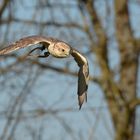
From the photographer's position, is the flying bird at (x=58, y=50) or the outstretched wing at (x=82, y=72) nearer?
the flying bird at (x=58, y=50)

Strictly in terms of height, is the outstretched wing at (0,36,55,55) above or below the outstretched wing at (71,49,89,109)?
above

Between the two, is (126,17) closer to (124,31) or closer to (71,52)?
(124,31)

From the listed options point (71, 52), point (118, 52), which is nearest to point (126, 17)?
point (118, 52)

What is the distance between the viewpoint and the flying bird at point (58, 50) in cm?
112

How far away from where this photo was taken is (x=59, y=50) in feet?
3.88

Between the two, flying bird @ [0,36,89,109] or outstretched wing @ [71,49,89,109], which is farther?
outstretched wing @ [71,49,89,109]

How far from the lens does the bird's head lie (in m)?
1.17

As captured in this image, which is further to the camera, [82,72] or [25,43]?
[82,72]

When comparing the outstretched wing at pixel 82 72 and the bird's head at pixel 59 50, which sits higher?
the bird's head at pixel 59 50

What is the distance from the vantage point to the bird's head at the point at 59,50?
1.17m

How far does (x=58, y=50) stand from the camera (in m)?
1.19

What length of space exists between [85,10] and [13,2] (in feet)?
2.98

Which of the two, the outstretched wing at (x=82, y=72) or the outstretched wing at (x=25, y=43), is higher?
the outstretched wing at (x=25, y=43)

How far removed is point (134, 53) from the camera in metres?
5.91
